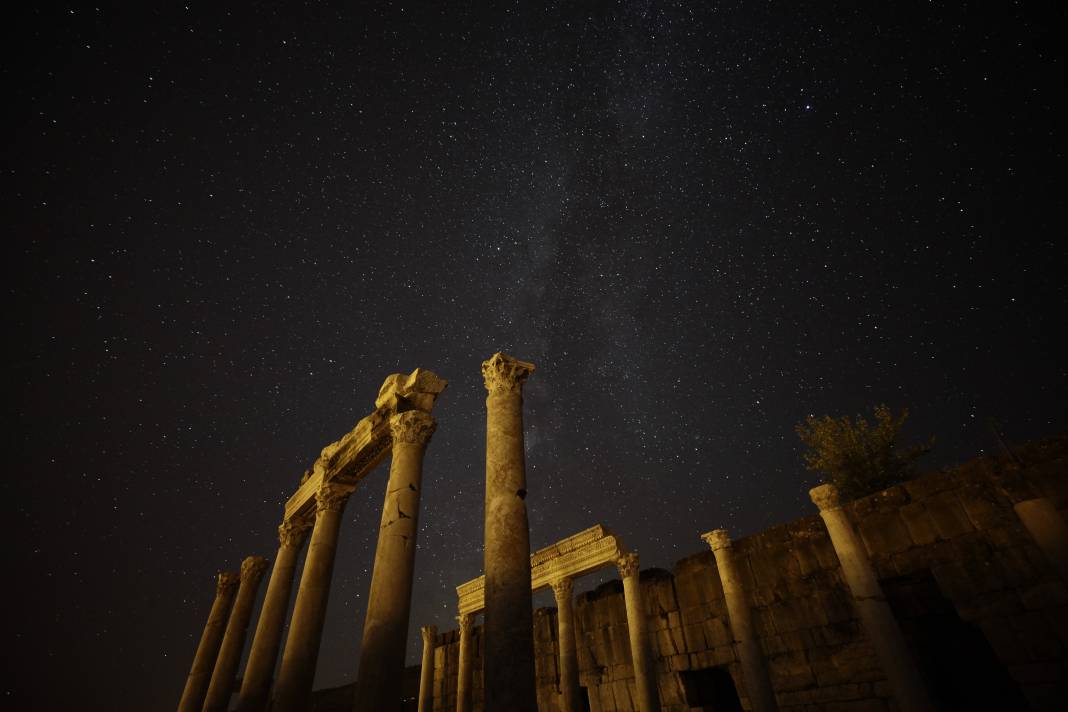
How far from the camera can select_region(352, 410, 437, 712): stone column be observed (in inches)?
294

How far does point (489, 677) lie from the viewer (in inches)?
232

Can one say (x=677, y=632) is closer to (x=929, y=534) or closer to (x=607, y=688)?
(x=607, y=688)

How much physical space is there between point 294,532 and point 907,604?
16074mm

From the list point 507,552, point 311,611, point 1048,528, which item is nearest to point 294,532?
point 311,611

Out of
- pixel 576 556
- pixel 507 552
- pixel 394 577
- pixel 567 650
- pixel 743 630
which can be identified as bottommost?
pixel 743 630

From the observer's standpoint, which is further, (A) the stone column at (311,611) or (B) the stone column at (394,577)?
(A) the stone column at (311,611)

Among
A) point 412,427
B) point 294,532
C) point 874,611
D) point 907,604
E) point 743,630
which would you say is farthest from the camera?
point 294,532

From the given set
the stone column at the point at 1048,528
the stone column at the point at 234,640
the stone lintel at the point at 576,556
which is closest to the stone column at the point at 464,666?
the stone lintel at the point at 576,556

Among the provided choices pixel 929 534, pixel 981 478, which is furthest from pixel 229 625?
pixel 981 478

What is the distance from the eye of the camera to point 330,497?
40.4 ft

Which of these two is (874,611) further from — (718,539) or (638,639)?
(638,639)

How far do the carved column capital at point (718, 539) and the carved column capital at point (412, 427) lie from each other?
8.08m

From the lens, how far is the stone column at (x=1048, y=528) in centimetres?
763

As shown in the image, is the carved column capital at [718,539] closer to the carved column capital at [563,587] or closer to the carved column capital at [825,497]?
the carved column capital at [825,497]
